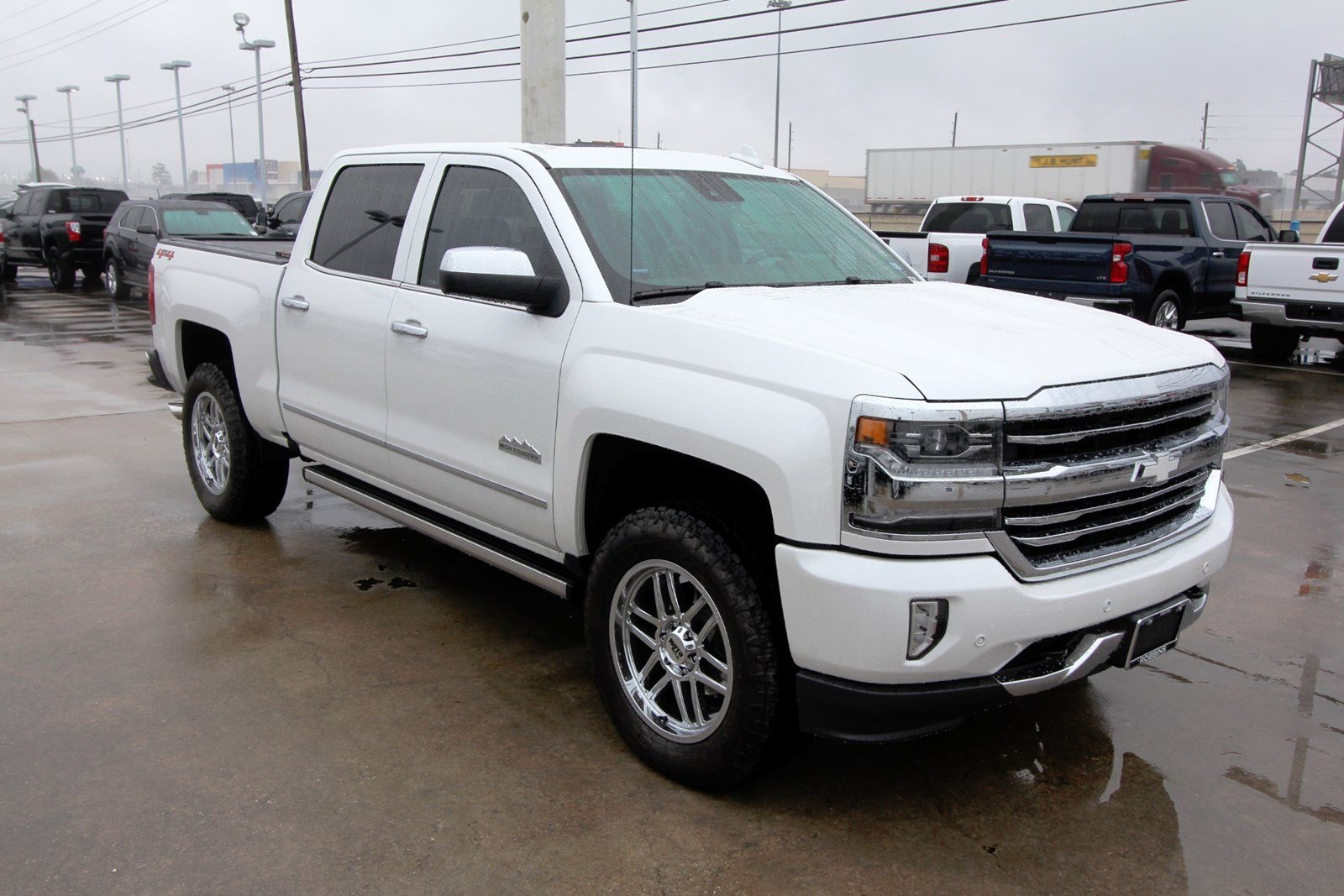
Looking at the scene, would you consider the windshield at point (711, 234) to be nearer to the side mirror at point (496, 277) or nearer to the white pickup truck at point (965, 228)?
the side mirror at point (496, 277)

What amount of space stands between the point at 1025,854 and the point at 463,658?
87.0 inches

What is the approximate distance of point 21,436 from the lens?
8.16 m

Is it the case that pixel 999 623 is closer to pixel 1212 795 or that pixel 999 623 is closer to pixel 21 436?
pixel 1212 795

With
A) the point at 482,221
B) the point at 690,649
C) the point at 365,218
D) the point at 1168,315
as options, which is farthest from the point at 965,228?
the point at 690,649

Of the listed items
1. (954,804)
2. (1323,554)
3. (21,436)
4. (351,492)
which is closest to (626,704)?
(954,804)

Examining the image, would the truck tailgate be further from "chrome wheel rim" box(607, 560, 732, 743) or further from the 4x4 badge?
"chrome wheel rim" box(607, 560, 732, 743)

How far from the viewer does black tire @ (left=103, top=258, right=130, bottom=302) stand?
1898cm

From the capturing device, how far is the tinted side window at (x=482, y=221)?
12.9 ft

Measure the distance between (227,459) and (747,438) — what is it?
12.8ft

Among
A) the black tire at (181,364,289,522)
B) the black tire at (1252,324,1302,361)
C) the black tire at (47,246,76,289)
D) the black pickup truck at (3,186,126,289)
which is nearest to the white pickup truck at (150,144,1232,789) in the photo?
the black tire at (181,364,289,522)

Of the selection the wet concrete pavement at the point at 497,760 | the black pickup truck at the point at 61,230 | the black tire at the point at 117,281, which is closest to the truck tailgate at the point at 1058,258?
the wet concrete pavement at the point at 497,760

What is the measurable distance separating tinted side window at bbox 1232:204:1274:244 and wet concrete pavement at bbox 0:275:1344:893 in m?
11.0

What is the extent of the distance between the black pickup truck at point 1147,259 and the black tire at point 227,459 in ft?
33.6

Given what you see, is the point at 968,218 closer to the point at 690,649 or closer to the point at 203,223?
the point at 203,223
